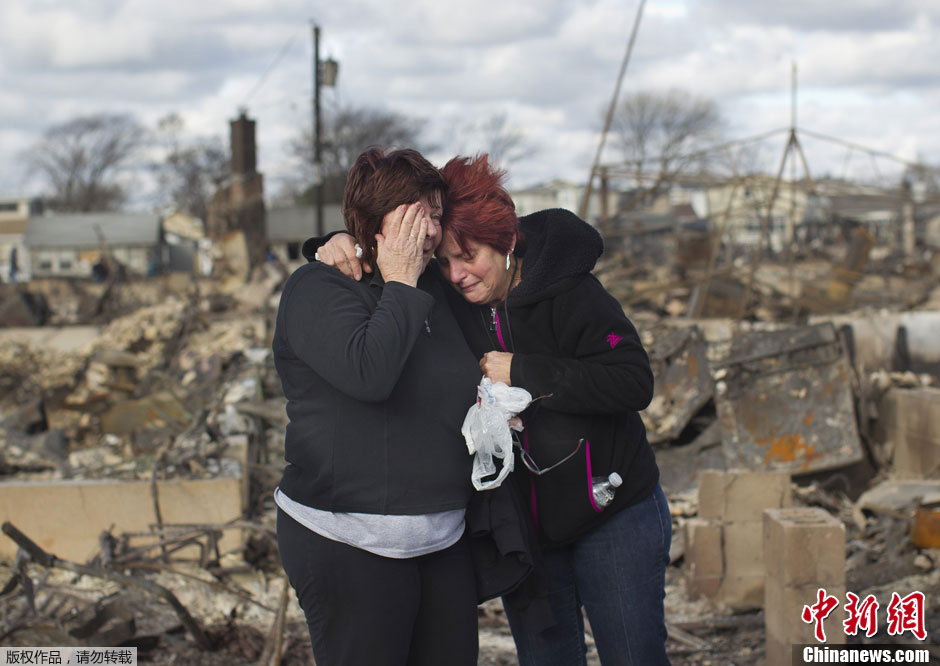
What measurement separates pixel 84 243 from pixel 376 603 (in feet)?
144

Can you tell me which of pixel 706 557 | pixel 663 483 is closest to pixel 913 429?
pixel 663 483

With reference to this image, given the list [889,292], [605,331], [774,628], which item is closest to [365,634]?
[605,331]

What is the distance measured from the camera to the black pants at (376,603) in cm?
195

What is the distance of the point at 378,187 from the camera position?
2.02 meters

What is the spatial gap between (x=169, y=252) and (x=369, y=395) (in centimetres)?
4423

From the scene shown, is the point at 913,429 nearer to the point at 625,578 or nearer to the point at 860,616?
the point at 860,616

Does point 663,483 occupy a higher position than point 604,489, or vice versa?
point 604,489

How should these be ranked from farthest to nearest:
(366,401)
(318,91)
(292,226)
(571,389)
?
(292,226), (318,91), (571,389), (366,401)

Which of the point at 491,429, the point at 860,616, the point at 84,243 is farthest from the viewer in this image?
the point at 84,243

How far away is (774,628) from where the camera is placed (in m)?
3.28

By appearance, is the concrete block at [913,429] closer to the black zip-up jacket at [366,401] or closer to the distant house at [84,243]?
the black zip-up jacket at [366,401]

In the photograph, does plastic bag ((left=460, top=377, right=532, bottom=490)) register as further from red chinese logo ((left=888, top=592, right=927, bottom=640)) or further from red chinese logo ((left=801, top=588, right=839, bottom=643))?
red chinese logo ((left=888, top=592, right=927, bottom=640))

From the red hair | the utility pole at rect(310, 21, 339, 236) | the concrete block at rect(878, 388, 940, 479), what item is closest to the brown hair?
the red hair

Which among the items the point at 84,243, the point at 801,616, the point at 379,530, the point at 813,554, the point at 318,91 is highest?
the point at 318,91
